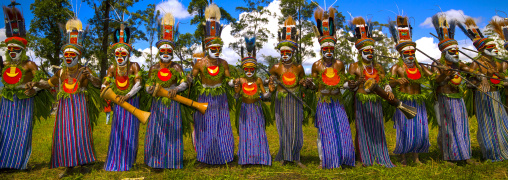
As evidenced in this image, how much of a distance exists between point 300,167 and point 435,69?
2935 mm

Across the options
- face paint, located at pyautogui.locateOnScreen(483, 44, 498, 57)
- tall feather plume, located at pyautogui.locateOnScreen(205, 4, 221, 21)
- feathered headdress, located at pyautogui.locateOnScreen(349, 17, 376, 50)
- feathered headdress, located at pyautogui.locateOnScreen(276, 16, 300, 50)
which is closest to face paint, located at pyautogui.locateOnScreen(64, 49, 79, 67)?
tall feather plume, located at pyautogui.locateOnScreen(205, 4, 221, 21)

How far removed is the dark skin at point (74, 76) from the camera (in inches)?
207

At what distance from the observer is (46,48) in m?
13.3

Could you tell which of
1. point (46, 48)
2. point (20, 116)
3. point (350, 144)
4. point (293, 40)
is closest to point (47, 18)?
point (46, 48)

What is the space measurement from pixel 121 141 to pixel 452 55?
574cm

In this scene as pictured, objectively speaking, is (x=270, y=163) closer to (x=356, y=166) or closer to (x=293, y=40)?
(x=356, y=166)

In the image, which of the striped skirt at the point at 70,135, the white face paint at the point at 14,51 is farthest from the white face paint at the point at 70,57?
the white face paint at the point at 14,51

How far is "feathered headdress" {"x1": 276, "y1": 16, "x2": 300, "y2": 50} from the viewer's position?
5.64 meters

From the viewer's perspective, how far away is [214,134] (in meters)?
5.55

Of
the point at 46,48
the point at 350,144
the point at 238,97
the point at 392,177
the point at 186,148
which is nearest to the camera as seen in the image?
the point at 392,177

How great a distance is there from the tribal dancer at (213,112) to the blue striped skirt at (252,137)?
8.8 inches

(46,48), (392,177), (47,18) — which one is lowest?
(392,177)

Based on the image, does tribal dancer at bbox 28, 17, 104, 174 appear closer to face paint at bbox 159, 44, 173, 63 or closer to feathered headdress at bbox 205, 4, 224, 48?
face paint at bbox 159, 44, 173, 63

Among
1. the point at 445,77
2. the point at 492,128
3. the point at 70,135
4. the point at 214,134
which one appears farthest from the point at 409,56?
the point at 70,135
